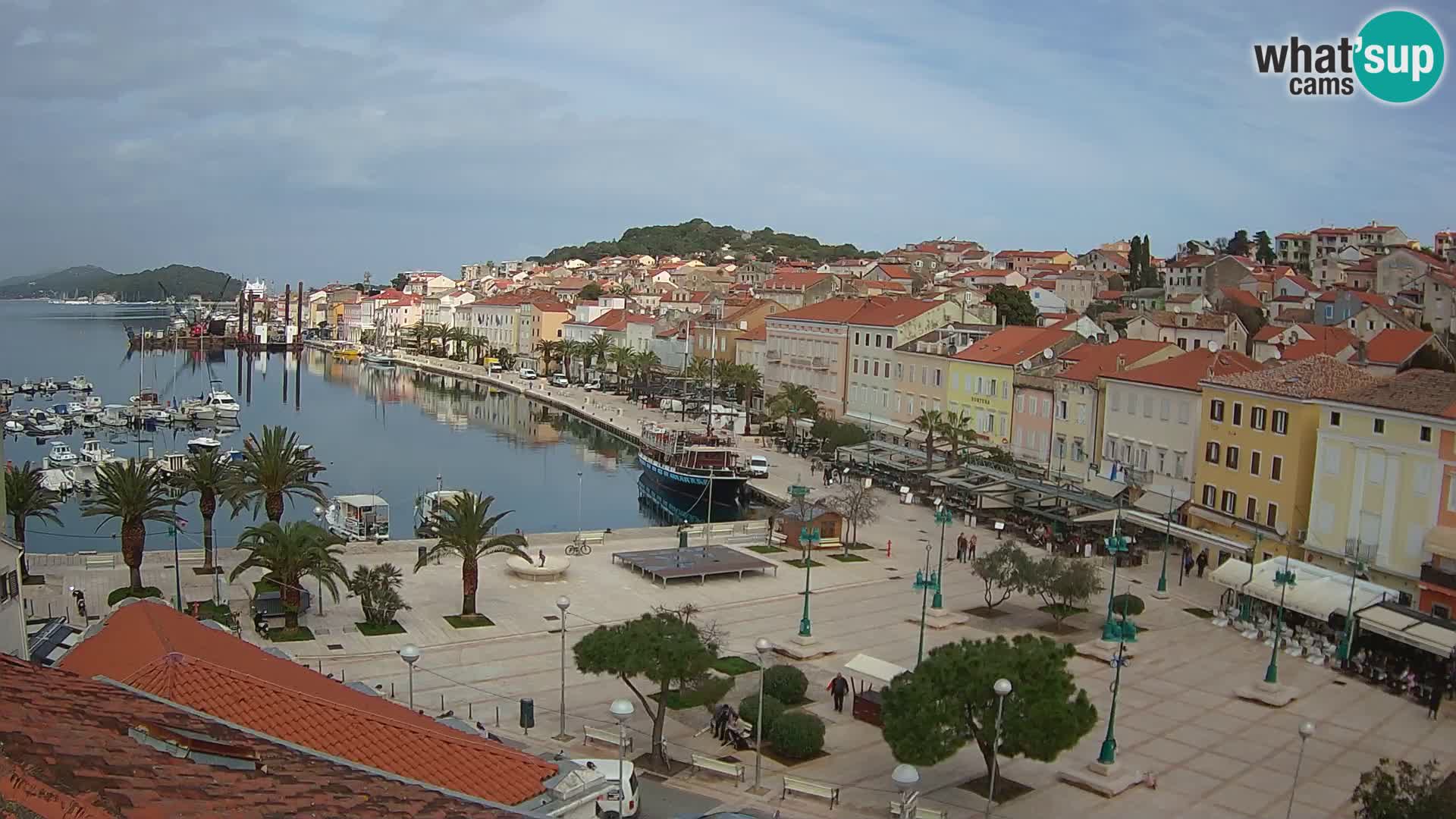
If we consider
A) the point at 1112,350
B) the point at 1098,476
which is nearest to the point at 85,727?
the point at 1098,476

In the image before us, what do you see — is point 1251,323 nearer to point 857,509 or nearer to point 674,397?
point 674,397

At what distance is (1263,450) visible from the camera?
37.3m

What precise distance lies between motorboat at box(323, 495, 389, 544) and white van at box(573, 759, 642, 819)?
→ 27699mm

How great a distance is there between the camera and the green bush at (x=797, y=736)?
67.0 ft

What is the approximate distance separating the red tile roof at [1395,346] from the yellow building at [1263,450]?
12258mm

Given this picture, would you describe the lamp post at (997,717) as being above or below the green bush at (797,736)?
above

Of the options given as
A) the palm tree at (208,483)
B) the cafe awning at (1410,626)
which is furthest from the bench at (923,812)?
the palm tree at (208,483)

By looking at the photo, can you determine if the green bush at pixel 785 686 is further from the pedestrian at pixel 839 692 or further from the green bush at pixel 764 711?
the green bush at pixel 764 711

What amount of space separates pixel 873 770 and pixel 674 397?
66.6 metres

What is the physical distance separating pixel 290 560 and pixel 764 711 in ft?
38.6

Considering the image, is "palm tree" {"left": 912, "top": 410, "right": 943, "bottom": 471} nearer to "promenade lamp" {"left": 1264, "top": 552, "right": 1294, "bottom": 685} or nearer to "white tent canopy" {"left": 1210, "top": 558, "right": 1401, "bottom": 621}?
"white tent canopy" {"left": 1210, "top": 558, "right": 1401, "bottom": 621}

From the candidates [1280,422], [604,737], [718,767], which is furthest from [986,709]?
[1280,422]

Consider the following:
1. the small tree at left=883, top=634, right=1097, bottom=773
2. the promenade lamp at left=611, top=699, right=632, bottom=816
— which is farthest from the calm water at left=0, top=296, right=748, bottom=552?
the small tree at left=883, top=634, right=1097, bottom=773

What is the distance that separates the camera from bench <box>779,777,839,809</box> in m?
18.6
